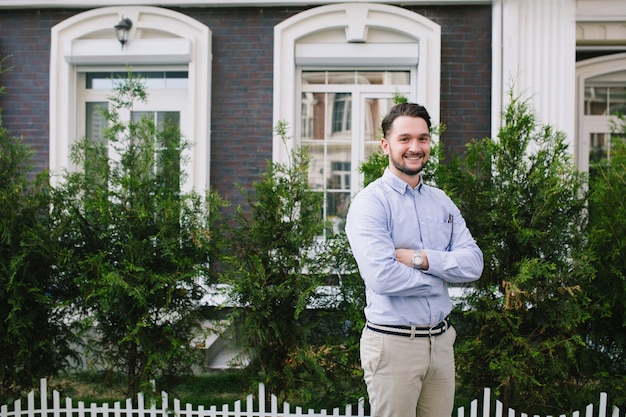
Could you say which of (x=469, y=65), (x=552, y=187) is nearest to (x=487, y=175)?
(x=552, y=187)

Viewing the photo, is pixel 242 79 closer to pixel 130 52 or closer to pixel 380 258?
pixel 130 52

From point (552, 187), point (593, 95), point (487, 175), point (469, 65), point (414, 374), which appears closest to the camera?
point (414, 374)

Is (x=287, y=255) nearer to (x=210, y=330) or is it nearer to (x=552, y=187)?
(x=210, y=330)

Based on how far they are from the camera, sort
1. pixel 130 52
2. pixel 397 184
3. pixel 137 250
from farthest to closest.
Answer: pixel 130 52 → pixel 137 250 → pixel 397 184

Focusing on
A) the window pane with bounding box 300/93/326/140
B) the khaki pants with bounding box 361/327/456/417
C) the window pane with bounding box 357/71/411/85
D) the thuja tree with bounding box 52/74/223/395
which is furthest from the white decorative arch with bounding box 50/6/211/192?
the khaki pants with bounding box 361/327/456/417

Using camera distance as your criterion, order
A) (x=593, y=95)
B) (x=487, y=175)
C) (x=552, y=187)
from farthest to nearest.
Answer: (x=593, y=95)
(x=487, y=175)
(x=552, y=187)

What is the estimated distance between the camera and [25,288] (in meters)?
4.36

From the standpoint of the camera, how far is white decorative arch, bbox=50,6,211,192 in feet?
23.9

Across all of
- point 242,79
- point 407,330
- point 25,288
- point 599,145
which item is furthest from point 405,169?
point 599,145

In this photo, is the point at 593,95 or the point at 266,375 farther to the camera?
the point at 593,95

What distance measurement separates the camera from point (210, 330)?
4508 mm

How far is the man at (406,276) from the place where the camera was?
9.45 ft

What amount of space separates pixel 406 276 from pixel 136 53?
18.6 feet

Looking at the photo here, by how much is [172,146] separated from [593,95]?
20.2 ft
